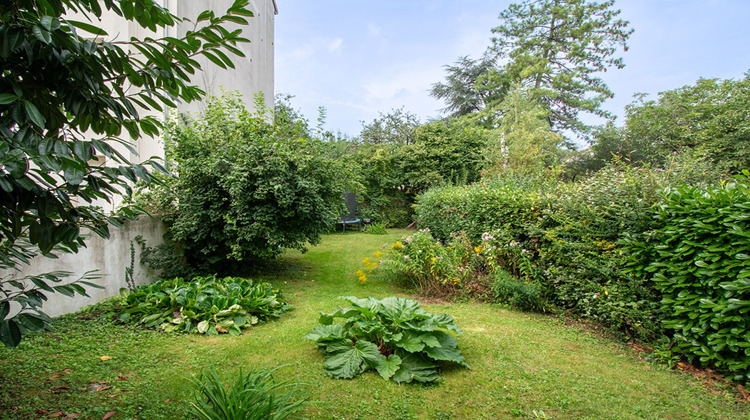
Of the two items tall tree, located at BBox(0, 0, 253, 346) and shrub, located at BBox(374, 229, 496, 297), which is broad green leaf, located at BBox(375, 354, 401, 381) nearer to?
tall tree, located at BBox(0, 0, 253, 346)

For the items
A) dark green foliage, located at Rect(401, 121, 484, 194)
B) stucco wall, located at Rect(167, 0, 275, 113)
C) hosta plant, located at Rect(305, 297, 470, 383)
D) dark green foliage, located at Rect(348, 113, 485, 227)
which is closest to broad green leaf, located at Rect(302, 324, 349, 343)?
hosta plant, located at Rect(305, 297, 470, 383)

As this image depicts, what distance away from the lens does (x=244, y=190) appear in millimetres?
5551

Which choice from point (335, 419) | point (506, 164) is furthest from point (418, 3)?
point (335, 419)

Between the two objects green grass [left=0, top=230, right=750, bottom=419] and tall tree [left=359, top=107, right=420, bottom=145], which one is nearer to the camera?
green grass [left=0, top=230, right=750, bottom=419]

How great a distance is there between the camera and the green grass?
2.43 metres

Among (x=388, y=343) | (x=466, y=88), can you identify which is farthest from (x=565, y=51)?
(x=388, y=343)

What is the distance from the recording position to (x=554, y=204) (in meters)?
4.80

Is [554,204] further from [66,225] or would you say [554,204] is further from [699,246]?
[66,225]

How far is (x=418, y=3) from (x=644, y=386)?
41.0 feet

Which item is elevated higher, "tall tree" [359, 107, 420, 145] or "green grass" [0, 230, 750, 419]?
"tall tree" [359, 107, 420, 145]

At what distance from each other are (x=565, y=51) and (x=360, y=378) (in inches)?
968

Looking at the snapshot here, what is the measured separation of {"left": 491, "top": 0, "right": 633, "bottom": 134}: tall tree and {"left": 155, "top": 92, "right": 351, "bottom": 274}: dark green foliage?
59.4ft

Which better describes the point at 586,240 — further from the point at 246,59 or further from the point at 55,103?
the point at 246,59

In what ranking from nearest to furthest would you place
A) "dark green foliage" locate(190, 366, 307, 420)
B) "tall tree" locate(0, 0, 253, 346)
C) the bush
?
"tall tree" locate(0, 0, 253, 346), "dark green foliage" locate(190, 366, 307, 420), the bush
